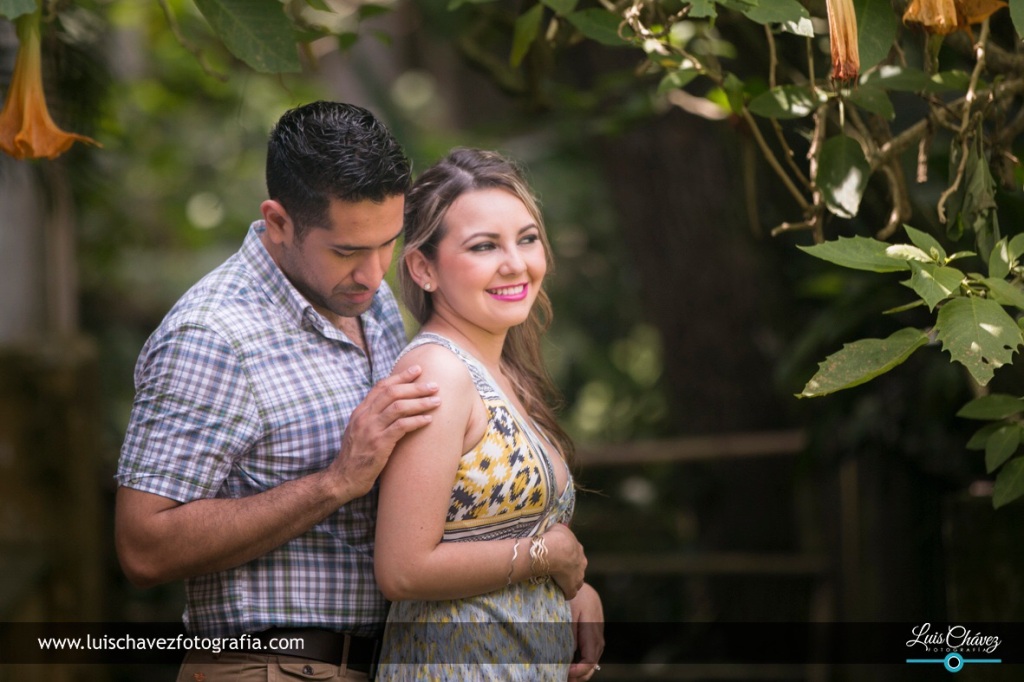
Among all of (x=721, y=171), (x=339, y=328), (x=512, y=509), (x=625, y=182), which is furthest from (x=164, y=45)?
(x=512, y=509)

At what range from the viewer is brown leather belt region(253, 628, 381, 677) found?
6.25ft

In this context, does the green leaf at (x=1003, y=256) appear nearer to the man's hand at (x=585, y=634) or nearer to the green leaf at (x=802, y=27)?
the green leaf at (x=802, y=27)

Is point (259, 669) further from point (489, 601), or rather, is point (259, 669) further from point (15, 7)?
point (15, 7)

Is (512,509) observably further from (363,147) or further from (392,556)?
(363,147)

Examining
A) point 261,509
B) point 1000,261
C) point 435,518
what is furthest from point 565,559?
point 1000,261

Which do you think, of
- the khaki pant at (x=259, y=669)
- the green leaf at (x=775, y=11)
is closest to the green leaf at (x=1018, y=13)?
the green leaf at (x=775, y=11)

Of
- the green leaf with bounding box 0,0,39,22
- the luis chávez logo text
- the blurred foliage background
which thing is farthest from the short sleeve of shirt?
the luis chávez logo text

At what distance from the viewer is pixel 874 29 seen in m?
1.87

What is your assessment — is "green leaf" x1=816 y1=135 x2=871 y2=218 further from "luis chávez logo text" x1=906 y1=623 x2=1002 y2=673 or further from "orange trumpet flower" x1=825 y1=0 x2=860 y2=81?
"luis chávez logo text" x1=906 y1=623 x2=1002 y2=673

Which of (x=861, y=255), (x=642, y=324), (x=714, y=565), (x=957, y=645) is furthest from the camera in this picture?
(x=642, y=324)

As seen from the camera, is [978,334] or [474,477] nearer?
[978,334]

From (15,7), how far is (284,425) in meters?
0.80

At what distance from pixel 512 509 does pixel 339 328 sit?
0.51 metres

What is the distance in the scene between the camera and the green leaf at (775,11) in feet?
5.68
